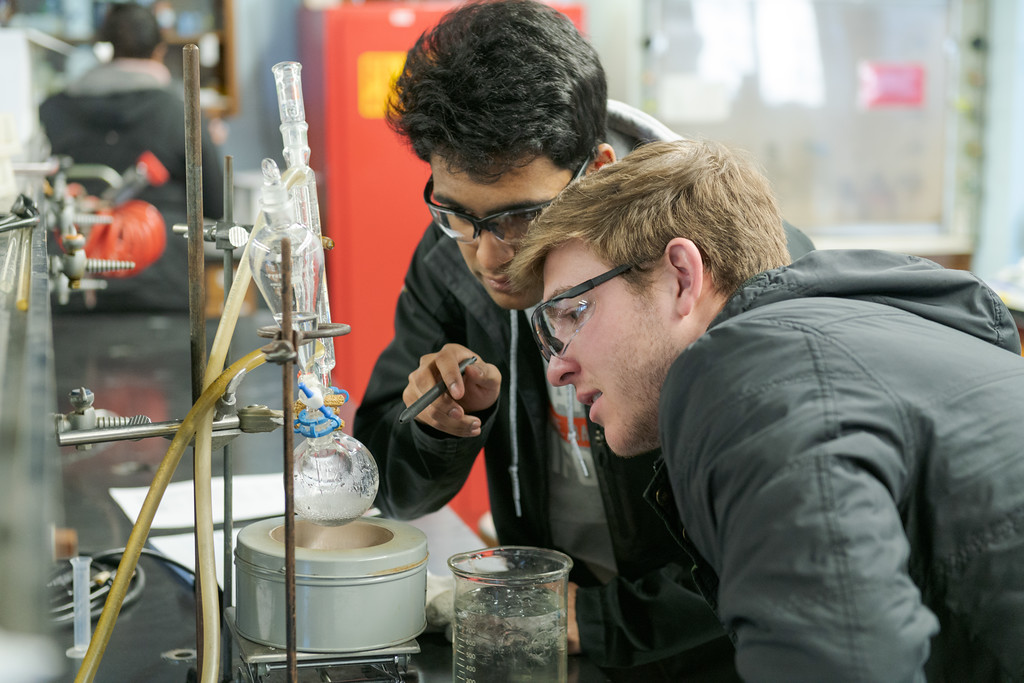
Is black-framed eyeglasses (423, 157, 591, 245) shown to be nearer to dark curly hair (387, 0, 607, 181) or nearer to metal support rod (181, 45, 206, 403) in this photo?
dark curly hair (387, 0, 607, 181)

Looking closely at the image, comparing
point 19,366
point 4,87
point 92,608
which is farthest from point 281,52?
point 19,366

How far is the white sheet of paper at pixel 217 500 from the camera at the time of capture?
1.48 m

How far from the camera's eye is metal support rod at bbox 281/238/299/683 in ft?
2.38

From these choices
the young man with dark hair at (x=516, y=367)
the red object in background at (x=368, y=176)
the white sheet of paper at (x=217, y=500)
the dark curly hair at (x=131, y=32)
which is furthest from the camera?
the red object in background at (x=368, y=176)

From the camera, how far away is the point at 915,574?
77 cm

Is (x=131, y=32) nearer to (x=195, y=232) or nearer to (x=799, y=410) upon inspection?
(x=195, y=232)

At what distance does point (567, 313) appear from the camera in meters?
0.97

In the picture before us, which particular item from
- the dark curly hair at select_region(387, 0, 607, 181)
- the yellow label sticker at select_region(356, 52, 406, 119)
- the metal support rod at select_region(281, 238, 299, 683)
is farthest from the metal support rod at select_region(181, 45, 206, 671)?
the yellow label sticker at select_region(356, 52, 406, 119)

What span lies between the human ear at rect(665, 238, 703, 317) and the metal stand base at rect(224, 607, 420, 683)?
39 cm

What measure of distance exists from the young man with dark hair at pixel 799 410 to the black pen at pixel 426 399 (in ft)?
0.52

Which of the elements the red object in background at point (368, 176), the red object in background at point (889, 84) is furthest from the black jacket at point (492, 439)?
the red object in background at point (889, 84)

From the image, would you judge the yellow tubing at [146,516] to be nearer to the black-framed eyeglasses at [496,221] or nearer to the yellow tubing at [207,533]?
the yellow tubing at [207,533]

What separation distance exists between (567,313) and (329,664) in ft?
1.28

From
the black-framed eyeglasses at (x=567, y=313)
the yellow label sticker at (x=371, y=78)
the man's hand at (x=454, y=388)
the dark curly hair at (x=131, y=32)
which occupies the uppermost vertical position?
the dark curly hair at (x=131, y=32)
